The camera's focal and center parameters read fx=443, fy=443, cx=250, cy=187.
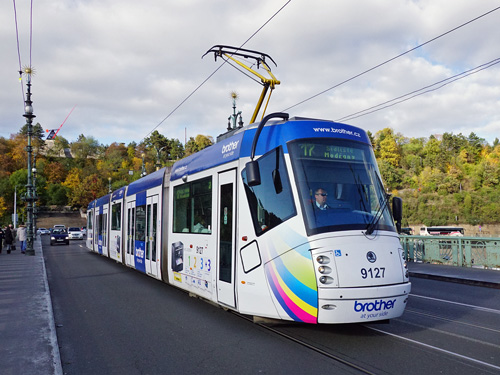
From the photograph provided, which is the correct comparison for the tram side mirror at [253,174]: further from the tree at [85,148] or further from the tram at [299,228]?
the tree at [85,148]

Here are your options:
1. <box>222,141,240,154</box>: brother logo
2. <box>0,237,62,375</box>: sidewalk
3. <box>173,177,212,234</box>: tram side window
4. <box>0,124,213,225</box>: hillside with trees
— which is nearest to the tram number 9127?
<box>222,141,240,154</box>: brother logo

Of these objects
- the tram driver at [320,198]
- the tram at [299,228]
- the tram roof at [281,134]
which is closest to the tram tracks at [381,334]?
the tram at [299,228]

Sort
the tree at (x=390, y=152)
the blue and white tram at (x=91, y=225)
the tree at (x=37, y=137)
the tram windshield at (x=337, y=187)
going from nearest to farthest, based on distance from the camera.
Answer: the tram windshield at (x=337, y=187), the blue and white tram at (x=91, y=225), the tree at (x=390, y=152), the tree at (x=37, y=137)

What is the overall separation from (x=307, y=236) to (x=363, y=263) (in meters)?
0.80

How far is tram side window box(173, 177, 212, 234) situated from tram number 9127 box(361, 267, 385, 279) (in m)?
3.22

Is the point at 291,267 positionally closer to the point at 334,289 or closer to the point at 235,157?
the point at 334,289

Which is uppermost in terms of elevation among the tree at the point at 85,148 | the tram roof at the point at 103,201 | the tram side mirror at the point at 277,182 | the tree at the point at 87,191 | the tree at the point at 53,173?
the tree at the point at 85,148

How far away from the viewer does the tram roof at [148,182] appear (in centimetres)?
1190

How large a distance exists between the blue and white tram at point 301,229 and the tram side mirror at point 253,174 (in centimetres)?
1

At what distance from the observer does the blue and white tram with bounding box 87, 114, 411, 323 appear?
5691 mm

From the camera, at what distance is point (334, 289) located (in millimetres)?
5562

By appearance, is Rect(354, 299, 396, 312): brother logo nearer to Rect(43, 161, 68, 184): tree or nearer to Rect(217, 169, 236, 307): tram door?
Rect(217, 169, 236, 307): tram door

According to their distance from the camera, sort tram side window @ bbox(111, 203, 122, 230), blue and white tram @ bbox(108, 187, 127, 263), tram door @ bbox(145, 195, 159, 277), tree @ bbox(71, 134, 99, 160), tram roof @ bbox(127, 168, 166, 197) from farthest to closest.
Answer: tree @ bbox(71, 134, 99, 160)
tram side window @ bbox(111, 203, 122, 230)
blue and white tram @ bbox(108, 187, 127, 263)
tram roof @ bbox(127, 168, 166, 197)
tram door @ bbox(145, 195, 159, 277)

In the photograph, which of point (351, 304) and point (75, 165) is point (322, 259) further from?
point (75, 165)
